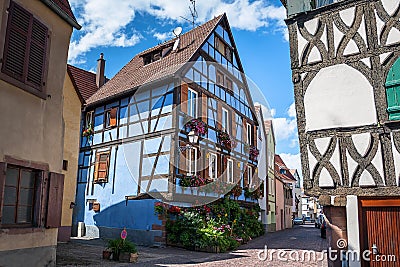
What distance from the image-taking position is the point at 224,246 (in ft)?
44.0

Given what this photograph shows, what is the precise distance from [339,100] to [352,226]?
2515mm

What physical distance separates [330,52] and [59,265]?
7674 mm

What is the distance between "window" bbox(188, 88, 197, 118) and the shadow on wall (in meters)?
3.96

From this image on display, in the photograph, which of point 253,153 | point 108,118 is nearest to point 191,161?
point 108,118

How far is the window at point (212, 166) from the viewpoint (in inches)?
642

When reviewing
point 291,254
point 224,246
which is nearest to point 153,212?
point 224,246

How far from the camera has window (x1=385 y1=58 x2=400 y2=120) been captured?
702 centimetres

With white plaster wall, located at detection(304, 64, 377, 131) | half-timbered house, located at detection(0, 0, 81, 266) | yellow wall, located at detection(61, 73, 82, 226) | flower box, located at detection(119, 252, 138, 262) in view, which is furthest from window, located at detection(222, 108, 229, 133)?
half-timbered house, located at detection(0, 0, 81, 266)

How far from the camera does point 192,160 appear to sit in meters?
15.2

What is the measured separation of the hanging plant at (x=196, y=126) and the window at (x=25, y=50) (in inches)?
313

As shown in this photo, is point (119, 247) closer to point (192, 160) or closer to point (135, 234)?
point (135, 234)

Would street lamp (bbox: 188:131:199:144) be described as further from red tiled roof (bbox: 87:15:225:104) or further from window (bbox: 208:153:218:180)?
red tiled roof (bbox: 87:15:225:104)

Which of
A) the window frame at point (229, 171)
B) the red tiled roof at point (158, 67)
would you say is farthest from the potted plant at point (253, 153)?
the red tiled roof at point (158, 67)

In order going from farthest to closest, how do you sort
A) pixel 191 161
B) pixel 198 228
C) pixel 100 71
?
pixel 100 71, pixel 191 161, pixel 198 228
